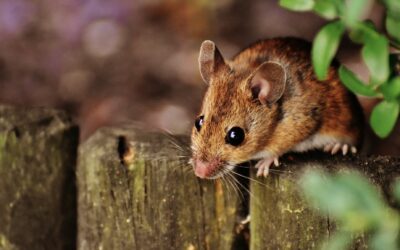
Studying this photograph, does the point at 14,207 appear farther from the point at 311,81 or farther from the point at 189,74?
the point at 189,74

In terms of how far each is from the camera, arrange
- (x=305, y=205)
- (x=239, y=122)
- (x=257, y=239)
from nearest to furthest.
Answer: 1. (x=305, y=205)
2. (x=257, y=239)
3. (x=239, y=122)

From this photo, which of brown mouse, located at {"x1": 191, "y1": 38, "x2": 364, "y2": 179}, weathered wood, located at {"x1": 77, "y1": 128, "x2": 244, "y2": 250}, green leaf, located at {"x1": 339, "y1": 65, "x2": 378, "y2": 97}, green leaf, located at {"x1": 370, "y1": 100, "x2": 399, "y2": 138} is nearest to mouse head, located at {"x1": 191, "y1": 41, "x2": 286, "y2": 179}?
brown mouse, located at {"x1": 191, "y1": 38, "x2": 364, "y2": 179}

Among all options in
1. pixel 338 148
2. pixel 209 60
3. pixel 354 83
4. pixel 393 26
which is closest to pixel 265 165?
pixel 338 148

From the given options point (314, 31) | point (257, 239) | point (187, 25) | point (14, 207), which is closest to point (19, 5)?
point (187, 25)

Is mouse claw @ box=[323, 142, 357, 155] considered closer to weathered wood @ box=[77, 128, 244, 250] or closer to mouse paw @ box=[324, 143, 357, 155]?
mouse paw @ box=[324, 143, 357, 155]

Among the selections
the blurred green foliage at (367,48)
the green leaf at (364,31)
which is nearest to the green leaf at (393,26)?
the blurred green foliage at (367,48)

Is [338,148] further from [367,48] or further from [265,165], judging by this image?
[367,48]
